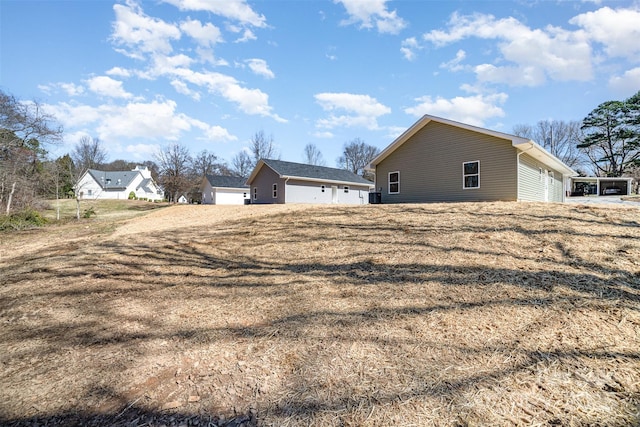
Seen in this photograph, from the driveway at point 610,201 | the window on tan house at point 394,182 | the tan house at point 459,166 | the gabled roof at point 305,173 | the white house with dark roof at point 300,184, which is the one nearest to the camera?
the tan house at point 459,166

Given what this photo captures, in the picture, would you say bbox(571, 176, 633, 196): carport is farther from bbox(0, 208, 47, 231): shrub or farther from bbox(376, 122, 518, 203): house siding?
bbox(0, 208, 47, 231): shrub

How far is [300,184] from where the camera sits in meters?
23.6

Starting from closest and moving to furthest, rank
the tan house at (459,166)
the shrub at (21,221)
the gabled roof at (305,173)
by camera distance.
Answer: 1. the tan house at (459,166)
2. the shrub at (21,221)
3. the gabled roof at (305,173)

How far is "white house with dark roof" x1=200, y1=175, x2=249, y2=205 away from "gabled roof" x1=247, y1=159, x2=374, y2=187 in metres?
8.01

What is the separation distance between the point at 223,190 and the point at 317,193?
14.0 m

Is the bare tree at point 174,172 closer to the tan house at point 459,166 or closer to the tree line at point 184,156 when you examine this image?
the tree line at point 184,156

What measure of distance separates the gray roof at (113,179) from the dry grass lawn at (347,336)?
49.8 m

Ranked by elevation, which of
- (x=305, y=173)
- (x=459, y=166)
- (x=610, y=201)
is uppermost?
(x=305, y=173)

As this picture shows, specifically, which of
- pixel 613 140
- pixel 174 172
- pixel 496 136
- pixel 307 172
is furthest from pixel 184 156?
pixel 613 140

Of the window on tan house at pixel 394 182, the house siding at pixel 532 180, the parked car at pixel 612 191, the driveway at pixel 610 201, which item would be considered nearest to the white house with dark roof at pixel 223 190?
the window on tan house at pixel 394 182

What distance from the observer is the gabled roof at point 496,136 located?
1133 cm

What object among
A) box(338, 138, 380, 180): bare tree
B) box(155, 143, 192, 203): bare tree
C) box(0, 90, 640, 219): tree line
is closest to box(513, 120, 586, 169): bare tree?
box(0, 90, 640, 219): tree line

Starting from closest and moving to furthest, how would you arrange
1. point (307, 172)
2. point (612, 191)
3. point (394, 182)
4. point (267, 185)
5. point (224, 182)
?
point (394, 182)
point (307, 172)
point (267, 185)
point (612, 191)
point (224, 182)

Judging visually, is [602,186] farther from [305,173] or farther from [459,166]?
[305,173]
